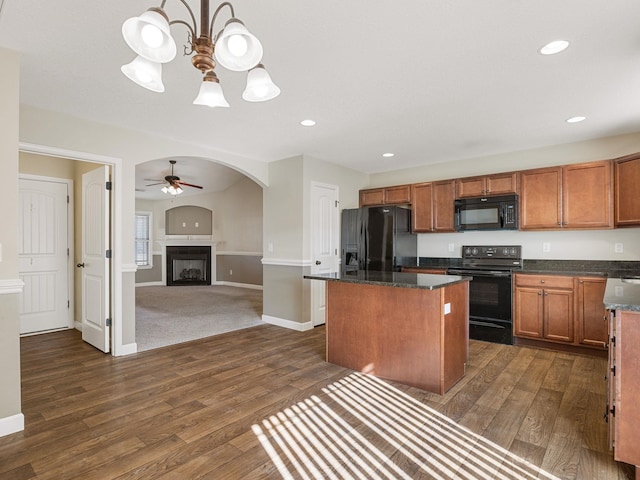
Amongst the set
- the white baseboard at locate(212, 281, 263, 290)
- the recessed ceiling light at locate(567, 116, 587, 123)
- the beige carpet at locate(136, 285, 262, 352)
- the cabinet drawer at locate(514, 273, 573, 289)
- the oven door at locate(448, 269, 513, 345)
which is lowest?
the beige carpet at locate(136, 285, 262, 352)

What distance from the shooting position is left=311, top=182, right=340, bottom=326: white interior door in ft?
16.1

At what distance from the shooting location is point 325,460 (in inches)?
74.3

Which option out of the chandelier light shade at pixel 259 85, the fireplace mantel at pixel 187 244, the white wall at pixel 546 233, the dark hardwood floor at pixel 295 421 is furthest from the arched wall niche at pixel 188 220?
the chandelier light shade at pixel 259 85

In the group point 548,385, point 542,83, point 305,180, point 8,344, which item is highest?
point 542,83

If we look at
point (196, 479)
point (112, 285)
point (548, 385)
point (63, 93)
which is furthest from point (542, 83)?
point (112, 285)

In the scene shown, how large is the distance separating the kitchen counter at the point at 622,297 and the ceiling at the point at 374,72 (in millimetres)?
1546

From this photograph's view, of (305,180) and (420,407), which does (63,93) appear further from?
(420,407)

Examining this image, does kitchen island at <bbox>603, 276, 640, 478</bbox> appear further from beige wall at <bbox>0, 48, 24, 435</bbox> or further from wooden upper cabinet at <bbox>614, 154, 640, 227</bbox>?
beige wall at <bbox>0, 48, 24, 435</bbox>

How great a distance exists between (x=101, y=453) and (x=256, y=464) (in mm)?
910

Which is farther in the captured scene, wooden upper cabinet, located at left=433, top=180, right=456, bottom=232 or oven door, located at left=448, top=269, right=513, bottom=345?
wooden upper cabinet, located at left=433, top=180, right=456, bottom=232

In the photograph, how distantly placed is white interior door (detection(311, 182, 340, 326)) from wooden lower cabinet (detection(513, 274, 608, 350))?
8.21ft

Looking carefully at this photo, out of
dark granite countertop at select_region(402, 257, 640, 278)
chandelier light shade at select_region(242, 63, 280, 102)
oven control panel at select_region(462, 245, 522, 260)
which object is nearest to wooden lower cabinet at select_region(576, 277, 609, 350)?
dark granite countertop at select_region(402, 257, 640, 278)

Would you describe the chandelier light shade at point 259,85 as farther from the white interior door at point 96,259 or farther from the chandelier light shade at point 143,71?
the white interior door at point 96,259

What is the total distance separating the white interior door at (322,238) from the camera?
492cm
